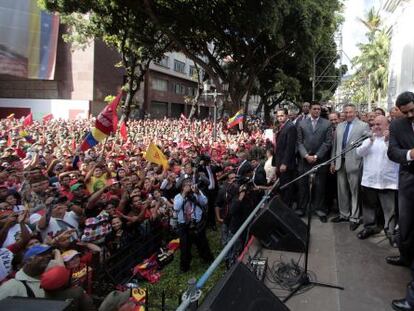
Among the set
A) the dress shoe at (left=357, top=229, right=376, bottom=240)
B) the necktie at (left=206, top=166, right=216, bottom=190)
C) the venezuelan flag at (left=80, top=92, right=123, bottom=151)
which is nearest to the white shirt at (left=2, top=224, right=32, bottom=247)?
the dress shoe at (left=357, top=229, right=376, bottom=240)

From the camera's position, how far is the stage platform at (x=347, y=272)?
3.99 metres

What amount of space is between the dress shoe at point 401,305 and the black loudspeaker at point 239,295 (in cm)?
135

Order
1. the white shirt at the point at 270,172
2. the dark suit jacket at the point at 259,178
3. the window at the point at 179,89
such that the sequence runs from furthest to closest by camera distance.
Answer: the window at the point at 179,89
the white shirt at the point at 270,172
the dark suit jacket at the point at 259,178

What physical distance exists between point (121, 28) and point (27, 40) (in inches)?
651

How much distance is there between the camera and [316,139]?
6371 mm

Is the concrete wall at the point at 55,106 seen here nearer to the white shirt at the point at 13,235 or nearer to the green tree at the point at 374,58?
the green tree at the point at 374,58

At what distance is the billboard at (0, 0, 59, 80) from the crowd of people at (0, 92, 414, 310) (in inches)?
1159

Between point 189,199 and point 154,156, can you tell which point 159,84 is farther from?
point 189,199

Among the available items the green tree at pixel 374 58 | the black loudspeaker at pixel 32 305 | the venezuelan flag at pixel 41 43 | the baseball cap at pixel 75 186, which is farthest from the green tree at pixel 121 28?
the green tree at pixel 374 58

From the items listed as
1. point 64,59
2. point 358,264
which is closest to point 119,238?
point 358,264

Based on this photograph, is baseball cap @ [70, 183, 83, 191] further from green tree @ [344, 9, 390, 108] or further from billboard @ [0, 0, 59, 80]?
green tree @ [344, 9, 390, 108]

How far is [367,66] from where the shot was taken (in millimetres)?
50250

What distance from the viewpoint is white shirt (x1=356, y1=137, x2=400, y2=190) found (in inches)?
206

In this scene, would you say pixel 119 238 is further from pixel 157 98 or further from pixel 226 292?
pixel 157 98
